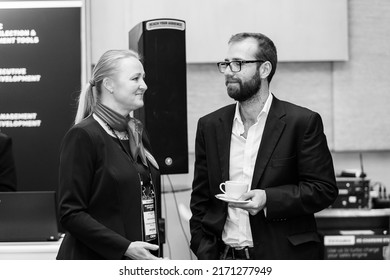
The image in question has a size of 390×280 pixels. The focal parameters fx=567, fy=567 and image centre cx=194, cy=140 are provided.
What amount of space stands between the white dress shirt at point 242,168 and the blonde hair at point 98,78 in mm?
481

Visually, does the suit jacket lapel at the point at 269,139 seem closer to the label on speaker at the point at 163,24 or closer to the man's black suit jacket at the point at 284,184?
the man's black suit jacket at the point at 284,184

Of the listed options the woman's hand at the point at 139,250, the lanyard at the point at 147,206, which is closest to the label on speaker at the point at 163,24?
the lanyard at the point at 147,206

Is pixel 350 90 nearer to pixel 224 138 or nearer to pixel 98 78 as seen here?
pixel 224 138

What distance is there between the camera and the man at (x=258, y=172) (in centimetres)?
191

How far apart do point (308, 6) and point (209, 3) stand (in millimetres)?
691

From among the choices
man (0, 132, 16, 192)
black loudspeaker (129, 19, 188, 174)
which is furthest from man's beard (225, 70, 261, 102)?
man (0, 132, 16, 192)

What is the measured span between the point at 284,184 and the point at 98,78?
73 cm

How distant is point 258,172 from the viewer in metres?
1.92

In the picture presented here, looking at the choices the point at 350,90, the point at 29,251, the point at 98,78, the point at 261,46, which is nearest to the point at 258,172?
the point at 261,46

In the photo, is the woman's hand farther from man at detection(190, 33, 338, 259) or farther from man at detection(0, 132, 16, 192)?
man at detection(0, 132, 16, 192)

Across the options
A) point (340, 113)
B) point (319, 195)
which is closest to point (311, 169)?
point (319, 195)

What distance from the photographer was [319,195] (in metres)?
1.91
